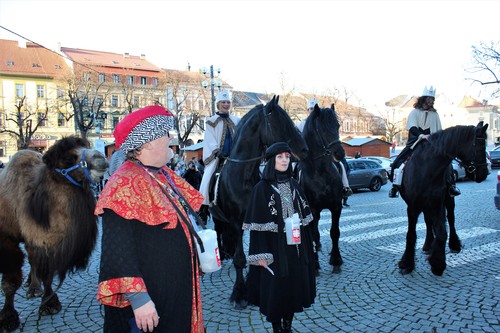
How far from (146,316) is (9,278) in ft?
11.0

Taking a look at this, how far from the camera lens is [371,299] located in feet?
15.8

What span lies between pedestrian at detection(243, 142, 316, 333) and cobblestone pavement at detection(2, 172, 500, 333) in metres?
0.78

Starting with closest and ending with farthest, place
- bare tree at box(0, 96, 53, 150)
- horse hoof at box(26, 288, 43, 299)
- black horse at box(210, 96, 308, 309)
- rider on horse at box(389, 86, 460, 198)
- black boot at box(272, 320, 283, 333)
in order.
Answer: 1. black boot at box(272, 320, 283, 333)
2. black horse at box(210, 96, 308, 309)
3. horse hoof at box(26, 288, 43, 299)
4. rider on horse at box(389, 86, 460, 198)
5. bare tree at box(0, 96, 53, 150)

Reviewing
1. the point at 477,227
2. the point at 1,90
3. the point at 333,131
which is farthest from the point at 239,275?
the point at 1,90

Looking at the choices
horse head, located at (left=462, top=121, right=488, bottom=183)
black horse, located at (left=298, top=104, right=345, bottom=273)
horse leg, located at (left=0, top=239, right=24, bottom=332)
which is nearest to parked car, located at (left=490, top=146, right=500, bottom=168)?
horse head, located at (left=462, top=121, right=488, bottom=183)

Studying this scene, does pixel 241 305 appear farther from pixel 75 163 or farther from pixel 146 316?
pixel 146 316

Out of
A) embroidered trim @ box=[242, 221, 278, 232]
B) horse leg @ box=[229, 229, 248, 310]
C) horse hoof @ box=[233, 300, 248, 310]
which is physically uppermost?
embroidered trim @ box=[242, 221, 278, 232]

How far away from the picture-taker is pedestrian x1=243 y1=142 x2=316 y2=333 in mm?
3428

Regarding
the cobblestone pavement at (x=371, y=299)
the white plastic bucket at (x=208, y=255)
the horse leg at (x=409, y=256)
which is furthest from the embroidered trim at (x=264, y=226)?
the horse leg at (x=409, y=256)

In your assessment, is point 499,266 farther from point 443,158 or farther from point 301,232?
point 301,232

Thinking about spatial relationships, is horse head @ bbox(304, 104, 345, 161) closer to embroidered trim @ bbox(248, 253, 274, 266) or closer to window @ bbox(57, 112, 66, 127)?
embroidered trim @ bbox(248, 253, 274, 266)

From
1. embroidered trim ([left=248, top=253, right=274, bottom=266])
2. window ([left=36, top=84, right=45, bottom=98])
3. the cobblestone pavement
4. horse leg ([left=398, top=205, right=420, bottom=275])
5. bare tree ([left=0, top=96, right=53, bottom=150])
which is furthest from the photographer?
window ([left=36, top=84, right=45, bottom=98])

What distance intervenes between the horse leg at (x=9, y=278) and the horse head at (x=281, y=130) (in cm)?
339

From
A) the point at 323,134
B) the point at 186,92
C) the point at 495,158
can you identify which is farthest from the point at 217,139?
the point at 186,92
